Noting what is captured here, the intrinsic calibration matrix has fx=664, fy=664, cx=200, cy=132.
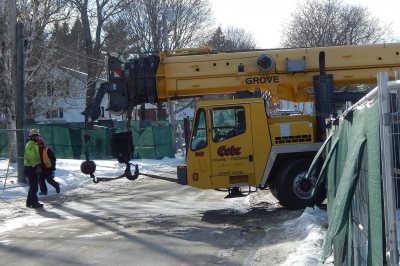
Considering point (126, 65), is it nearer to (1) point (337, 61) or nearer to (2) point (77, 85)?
(1) point (337, 61)

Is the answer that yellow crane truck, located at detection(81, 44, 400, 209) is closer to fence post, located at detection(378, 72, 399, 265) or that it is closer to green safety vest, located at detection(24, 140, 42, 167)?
green safety vest, located at detection(24, 140, 42, 167)

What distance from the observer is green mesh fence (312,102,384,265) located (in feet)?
13.2

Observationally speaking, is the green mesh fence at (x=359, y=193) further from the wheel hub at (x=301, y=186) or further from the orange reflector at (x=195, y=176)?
the orange reflector at (x=195, y=176)

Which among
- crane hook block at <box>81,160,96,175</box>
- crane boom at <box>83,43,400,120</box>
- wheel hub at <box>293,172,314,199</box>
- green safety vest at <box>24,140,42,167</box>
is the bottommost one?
wheel hub at <box>293,172,314,199</box>

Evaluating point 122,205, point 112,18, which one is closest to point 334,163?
point 122,205

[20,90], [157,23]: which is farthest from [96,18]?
[20,90]

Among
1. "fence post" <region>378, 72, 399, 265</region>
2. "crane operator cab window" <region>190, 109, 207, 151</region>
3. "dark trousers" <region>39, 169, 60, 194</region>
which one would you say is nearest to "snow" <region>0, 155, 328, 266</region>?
"dark trousers" <region>39, 169, 60, 194</region>

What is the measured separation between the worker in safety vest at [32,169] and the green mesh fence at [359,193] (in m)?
10.6

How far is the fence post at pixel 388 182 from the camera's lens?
3723 mm

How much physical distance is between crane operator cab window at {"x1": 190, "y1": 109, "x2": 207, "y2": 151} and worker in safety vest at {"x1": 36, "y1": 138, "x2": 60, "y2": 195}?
5.05m

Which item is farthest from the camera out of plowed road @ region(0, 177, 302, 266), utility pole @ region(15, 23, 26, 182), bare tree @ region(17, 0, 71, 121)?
bare tree @ region(17, 0, 71, 121)

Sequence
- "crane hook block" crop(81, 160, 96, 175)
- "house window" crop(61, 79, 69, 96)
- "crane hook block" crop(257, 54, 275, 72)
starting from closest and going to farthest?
"crane hook block" crop(257, 54, 275, 72) → "crane hook block" crop(81, 160, 96, 175) → "house window" crop(61, 79, 69, 96)

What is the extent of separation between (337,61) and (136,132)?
24.1 meters

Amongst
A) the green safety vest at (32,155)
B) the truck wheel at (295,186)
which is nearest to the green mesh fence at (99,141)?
the green safety vest at (32,155)
